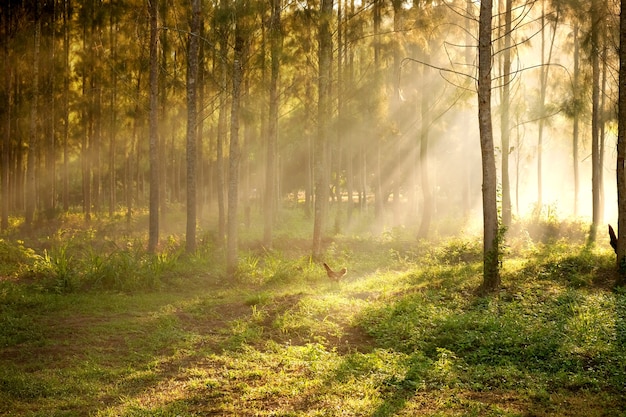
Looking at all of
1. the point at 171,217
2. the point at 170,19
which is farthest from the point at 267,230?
the point at 171,217

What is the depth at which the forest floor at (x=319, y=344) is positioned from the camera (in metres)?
6.20

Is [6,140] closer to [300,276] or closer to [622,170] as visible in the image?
[300,276]

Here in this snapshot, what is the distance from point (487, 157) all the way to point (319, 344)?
570cm

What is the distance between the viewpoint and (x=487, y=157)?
11.2 metres

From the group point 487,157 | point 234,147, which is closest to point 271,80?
point 234,147

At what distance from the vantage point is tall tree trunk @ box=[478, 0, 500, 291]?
11234 millimetres

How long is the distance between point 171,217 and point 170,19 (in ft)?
40.8

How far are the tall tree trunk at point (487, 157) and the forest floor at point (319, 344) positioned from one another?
0.60 m

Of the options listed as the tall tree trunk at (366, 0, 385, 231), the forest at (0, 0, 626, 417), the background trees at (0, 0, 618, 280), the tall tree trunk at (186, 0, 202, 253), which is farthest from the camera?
the tall tree trunk at (366, 0, 385, 231)

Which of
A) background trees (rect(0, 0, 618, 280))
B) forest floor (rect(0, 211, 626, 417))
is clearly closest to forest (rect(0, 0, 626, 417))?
forest floor (rect(0, 211, 626, 417))

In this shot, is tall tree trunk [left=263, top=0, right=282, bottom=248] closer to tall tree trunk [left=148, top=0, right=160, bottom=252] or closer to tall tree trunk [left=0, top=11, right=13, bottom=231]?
tall tree trunk [left=148, top=0, right=160, bottom=252]

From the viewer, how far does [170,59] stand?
24.5 m

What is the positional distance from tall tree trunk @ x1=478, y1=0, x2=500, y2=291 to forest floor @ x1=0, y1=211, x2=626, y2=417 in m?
0.60

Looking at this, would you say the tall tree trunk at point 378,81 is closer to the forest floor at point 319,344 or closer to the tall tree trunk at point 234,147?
the tall tree trunk at point 234,147
